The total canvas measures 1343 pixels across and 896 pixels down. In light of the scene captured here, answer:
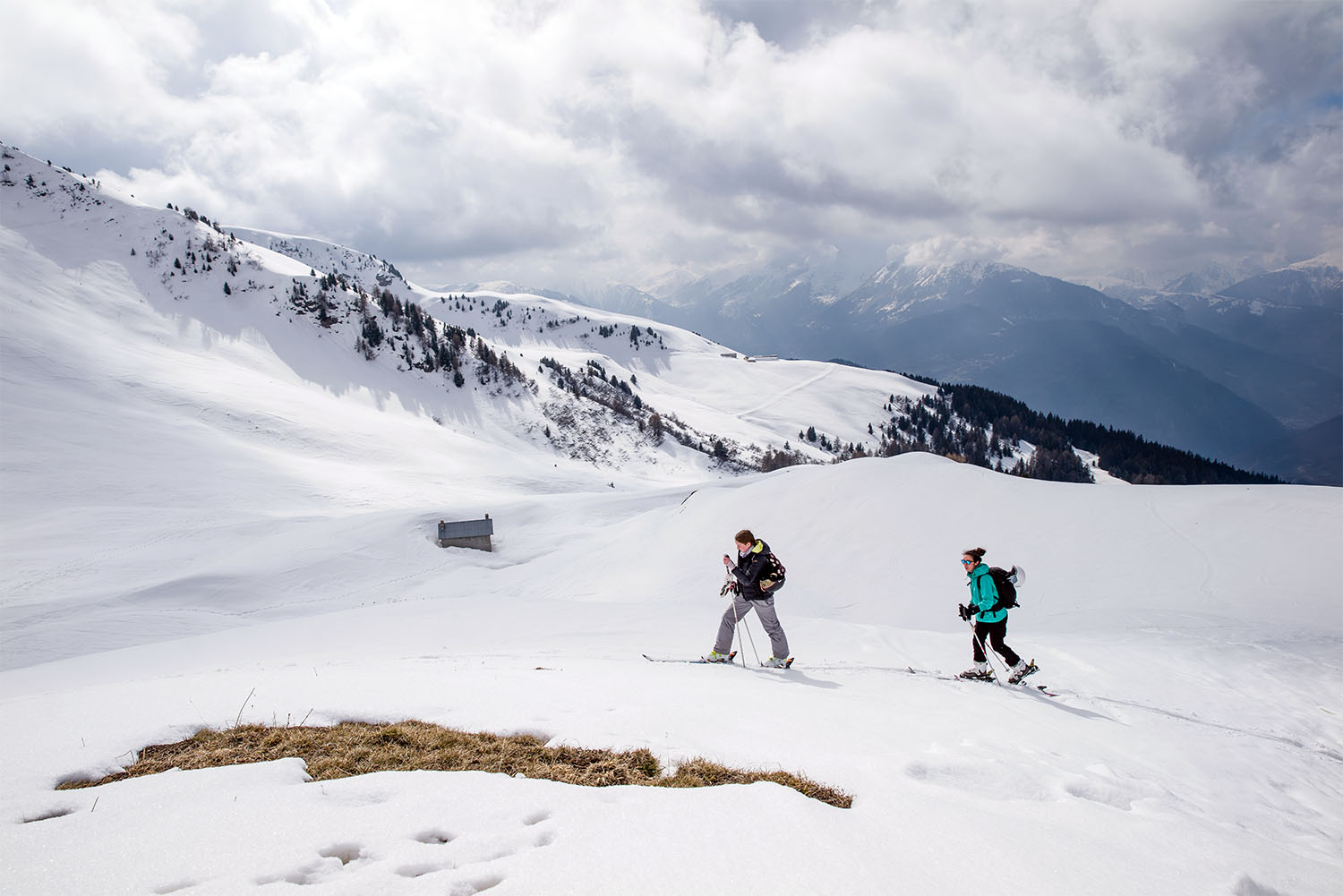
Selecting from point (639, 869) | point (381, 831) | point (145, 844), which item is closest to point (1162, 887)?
point (639, 869)

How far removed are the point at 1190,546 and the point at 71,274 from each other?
149 m

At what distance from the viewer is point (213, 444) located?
2112 inches

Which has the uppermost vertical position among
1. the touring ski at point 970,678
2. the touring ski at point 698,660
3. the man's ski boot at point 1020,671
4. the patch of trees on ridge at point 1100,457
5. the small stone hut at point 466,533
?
the patch of trees on ridge at point 1100,457

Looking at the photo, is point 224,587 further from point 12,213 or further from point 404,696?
point 12,213

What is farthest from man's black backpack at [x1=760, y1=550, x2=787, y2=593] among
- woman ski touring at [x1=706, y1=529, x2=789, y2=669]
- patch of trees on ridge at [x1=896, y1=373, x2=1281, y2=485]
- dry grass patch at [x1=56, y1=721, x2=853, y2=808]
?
patch of trees on ridge at [x1=896, y1=373, x2=1281, y2=485]

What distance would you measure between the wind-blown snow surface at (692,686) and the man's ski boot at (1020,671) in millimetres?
698

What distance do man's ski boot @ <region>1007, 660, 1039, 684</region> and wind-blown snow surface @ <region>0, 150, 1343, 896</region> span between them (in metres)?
0.70

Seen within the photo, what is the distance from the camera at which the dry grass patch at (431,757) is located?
19.5 feet

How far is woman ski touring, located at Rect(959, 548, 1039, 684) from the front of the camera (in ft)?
39.0

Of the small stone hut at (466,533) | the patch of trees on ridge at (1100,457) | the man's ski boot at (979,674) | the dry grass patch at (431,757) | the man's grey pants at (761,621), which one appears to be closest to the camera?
the dry grass patch at (431,757)

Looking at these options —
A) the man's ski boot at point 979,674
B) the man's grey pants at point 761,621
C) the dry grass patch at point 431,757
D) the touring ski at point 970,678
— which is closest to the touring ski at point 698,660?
the man's grey pants at point 761,621

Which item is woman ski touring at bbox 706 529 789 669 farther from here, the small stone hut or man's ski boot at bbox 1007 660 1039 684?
the small stone hut

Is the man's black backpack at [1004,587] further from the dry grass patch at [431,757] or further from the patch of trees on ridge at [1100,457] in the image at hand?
the patch of trees on ridge at [1100,457]

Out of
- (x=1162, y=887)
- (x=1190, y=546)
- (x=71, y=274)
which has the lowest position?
(x=1162, y=887)
